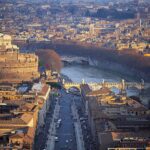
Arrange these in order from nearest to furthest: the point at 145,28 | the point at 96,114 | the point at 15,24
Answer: the point at 96,114, the point at 145,28, the point at 15,24

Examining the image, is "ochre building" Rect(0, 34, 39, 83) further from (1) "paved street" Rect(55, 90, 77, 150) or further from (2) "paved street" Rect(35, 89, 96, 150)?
(1) "paved street" Rect(55, 90, 77, 150)

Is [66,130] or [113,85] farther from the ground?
[66,130]

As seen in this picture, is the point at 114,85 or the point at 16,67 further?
the point at 16,67

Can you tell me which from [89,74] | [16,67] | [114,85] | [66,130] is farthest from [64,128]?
[89,74]

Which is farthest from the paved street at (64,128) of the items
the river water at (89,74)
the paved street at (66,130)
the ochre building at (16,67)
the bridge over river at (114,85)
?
the river water at (89,74)

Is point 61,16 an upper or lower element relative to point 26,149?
lower

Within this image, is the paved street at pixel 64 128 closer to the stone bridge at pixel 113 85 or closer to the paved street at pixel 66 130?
the paved street at pixel 66 130

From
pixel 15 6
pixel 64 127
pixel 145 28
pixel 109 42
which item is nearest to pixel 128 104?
pixel 64 127

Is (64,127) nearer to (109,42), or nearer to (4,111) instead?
(4,111)

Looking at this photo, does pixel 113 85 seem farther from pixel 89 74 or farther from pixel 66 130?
pixel 66 130
